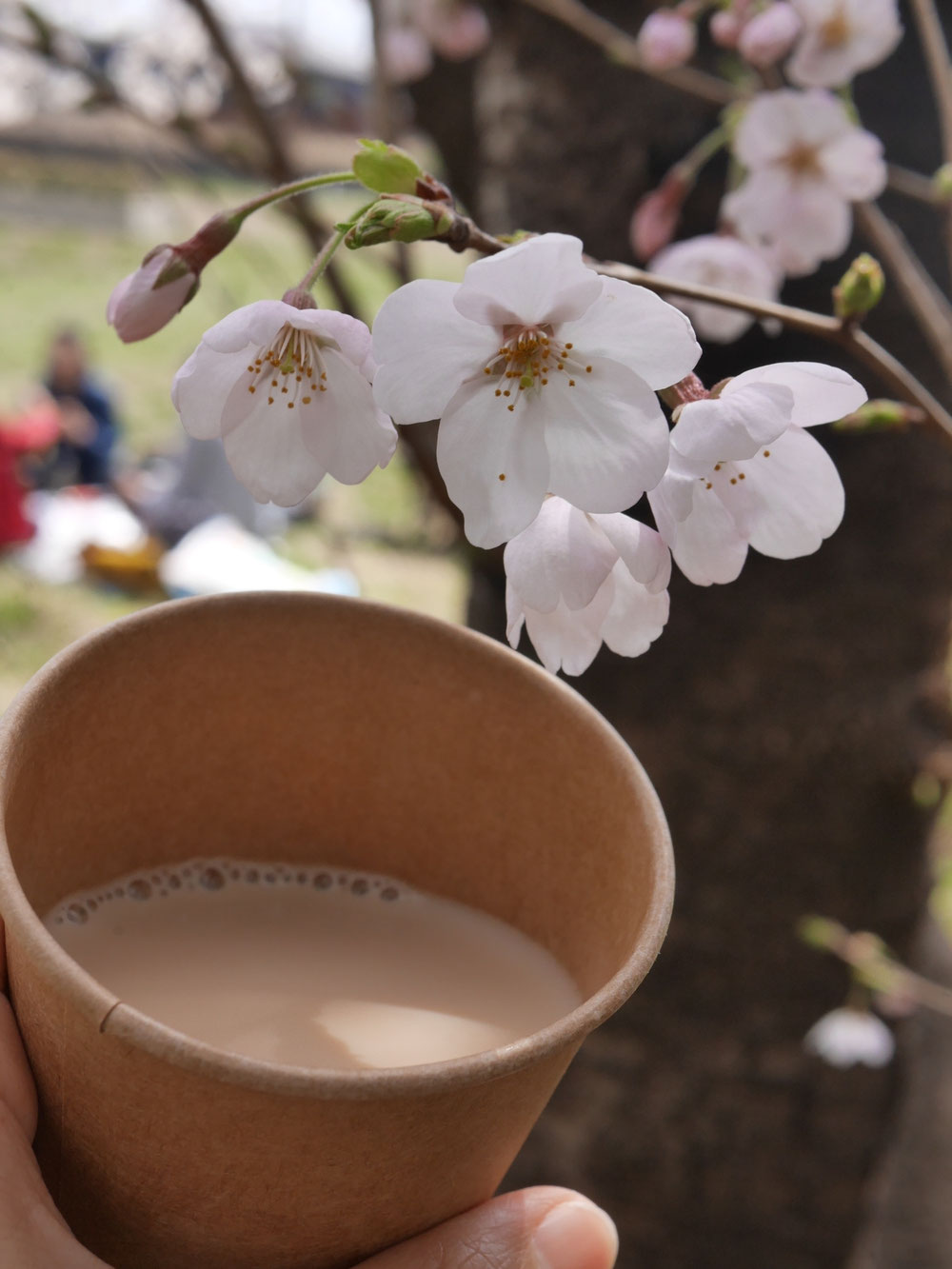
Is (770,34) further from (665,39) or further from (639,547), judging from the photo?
(639,547)

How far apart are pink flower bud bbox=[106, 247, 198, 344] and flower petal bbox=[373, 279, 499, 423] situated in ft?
0.43

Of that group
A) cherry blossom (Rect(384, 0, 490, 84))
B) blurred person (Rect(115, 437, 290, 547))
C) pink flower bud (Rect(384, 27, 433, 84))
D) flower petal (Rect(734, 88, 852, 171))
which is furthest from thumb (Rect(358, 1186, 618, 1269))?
blurred person (Rect(115, 437, 290, 547))

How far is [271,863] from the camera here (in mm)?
691

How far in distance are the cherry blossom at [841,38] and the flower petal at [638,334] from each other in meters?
0.66

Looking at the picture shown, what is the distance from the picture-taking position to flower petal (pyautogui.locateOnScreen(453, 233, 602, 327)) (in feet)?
1.20

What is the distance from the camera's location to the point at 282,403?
445 mm

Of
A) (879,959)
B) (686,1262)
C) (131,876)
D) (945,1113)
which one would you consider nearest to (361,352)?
(131,876)

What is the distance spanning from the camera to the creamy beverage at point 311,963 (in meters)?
0.56

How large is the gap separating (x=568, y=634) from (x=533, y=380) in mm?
104

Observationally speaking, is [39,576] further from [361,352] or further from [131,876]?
[361,352]

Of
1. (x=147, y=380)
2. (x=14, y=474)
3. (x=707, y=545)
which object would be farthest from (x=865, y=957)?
(x=147, y=380)

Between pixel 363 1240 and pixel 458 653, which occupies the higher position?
pixel 458 653

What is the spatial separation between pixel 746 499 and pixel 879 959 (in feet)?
3.49

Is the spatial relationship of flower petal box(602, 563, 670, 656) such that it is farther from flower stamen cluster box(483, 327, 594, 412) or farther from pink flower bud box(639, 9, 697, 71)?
pink flower bud box(639, 9, 697, 71)
